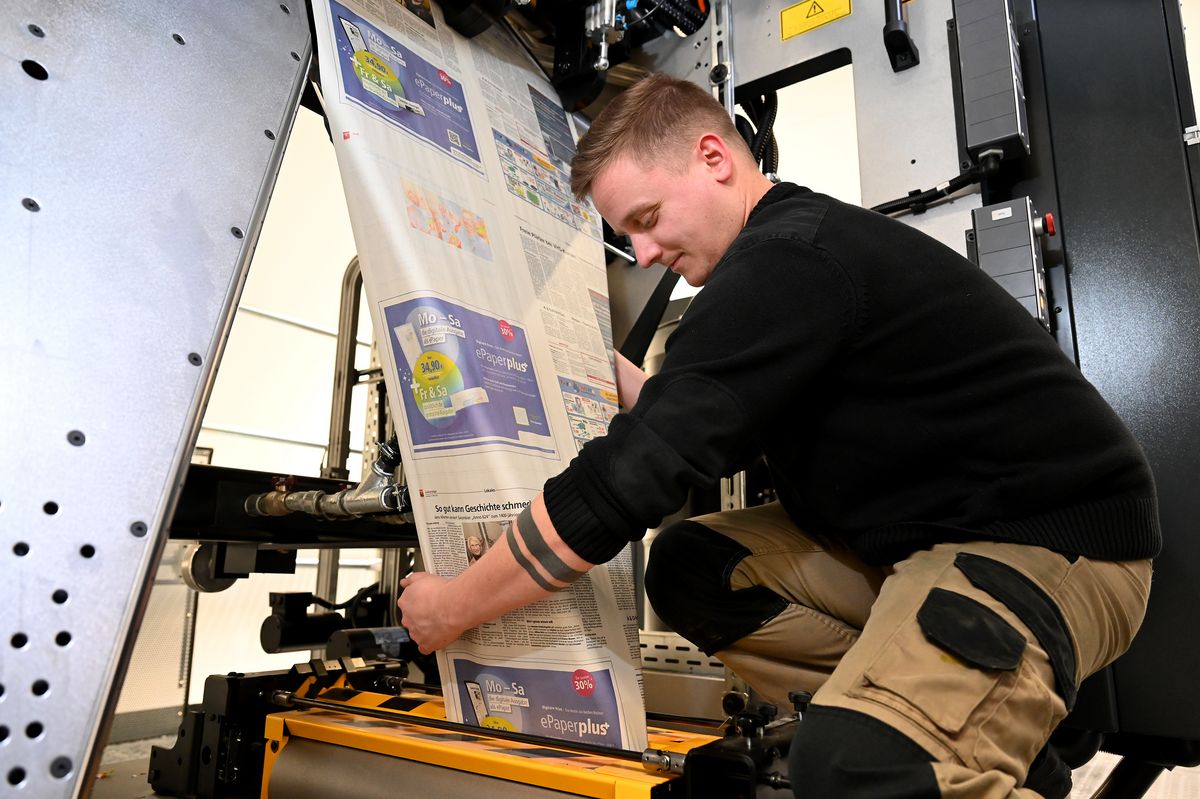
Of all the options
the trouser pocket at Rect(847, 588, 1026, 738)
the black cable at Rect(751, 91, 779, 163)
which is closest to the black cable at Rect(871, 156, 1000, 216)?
the black cable at Rect(751, 91, 779, 163)

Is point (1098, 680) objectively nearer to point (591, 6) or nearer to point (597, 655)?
point (597, 655)

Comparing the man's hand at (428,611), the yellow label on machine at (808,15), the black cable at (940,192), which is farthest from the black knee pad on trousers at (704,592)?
the yellow label on machine at (808,15)

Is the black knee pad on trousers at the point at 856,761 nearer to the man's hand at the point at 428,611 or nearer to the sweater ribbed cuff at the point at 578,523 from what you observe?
the sweater ribbed cuff at the point at 578,523

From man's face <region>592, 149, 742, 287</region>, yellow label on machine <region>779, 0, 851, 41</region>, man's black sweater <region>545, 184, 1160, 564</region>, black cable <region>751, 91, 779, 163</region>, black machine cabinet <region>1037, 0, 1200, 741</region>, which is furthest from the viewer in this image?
black cable <region>751, 91, 779, 163</region>

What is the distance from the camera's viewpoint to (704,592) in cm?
126

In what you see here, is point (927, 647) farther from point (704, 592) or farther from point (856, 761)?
point (704, 592)

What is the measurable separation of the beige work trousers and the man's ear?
0.57 m

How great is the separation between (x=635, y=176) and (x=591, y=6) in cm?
80

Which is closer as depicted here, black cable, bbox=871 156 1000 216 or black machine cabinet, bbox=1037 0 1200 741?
black machine cabinet, bbox=1037 0 1200 741

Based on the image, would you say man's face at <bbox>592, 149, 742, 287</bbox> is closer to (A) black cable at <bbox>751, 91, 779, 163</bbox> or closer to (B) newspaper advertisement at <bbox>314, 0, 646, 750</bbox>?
(B) newspaper advertisement at <bbox>314, 0, 646, 750</bbox>

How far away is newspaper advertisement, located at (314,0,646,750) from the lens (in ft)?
3.85

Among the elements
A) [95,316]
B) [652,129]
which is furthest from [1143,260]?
[95,316]

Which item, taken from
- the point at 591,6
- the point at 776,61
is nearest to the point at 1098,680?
the point at 776,61

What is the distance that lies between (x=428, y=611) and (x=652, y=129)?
809mm
